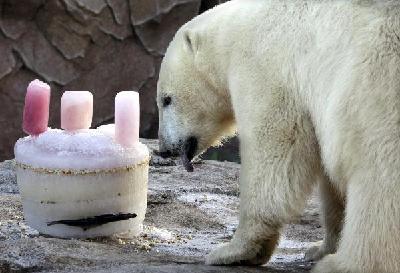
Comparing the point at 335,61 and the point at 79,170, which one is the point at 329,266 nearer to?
the point at 335,61

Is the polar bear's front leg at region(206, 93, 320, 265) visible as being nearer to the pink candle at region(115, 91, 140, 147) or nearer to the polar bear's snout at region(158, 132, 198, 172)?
the pink candle at region(115, 91, 140, 147)

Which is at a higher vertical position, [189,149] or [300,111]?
[300,111]

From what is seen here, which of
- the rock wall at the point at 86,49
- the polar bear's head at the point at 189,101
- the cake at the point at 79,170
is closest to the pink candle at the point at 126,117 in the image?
the cake at the point at 79,170

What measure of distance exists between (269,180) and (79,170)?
30.4 inches

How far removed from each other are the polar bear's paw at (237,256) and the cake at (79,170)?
47cm

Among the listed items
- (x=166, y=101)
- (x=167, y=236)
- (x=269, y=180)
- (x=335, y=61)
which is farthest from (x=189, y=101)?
(x=335, y=61)

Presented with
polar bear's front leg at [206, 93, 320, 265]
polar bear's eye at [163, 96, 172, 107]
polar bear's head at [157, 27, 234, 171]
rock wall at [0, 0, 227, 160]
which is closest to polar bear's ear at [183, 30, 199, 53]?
polar bear's head at [157, 27, 234, 171]

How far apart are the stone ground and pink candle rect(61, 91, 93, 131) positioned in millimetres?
464

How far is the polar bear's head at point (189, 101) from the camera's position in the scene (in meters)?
4.04

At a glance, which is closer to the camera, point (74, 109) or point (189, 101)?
point (74, 109)

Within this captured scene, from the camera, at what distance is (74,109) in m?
3.88

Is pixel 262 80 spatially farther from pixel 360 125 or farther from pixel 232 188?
pixel 232 188

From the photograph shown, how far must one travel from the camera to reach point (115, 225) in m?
3.96

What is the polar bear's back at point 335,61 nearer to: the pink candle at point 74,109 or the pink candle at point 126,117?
the pink candle at point 126,117
